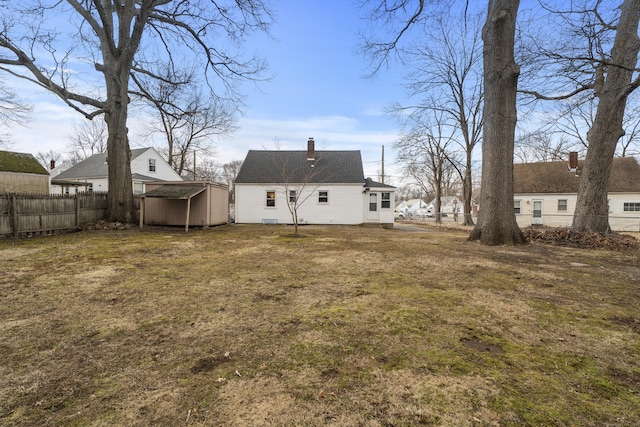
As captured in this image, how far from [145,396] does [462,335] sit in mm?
2729

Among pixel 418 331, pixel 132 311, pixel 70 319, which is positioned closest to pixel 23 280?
pixel 70 319

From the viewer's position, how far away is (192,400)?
186 cm

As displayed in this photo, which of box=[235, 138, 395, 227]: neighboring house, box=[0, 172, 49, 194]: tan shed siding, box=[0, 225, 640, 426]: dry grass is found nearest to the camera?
box=[0, 225, 640, 426]: dry grass

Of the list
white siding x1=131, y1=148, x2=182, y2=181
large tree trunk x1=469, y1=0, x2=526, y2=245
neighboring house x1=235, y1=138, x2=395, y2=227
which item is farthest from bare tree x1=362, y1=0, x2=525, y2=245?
white siding x1=131, y1=148, x2=182, y2=181

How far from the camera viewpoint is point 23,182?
60.4 feet

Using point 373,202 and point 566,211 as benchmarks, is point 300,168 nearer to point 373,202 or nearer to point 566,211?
point 373,202

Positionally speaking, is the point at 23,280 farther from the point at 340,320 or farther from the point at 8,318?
the point at 340,320

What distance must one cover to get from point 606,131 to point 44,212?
19.9 meters

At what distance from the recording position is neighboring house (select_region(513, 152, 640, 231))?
888 inches

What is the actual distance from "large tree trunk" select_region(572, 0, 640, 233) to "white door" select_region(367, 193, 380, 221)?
10809 mm

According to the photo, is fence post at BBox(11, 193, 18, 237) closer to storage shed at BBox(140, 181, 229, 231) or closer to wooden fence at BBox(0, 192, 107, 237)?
wooden fence at BBox(0, 192, 107, 237)

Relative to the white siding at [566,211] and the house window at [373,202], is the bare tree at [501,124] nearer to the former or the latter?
the house window at [373,202]

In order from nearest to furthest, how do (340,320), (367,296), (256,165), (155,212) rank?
1. (340,320)
2. (367,296)
3. (155,212)
4. (256,165)

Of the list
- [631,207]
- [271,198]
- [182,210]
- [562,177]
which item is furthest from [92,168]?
[631,207]
